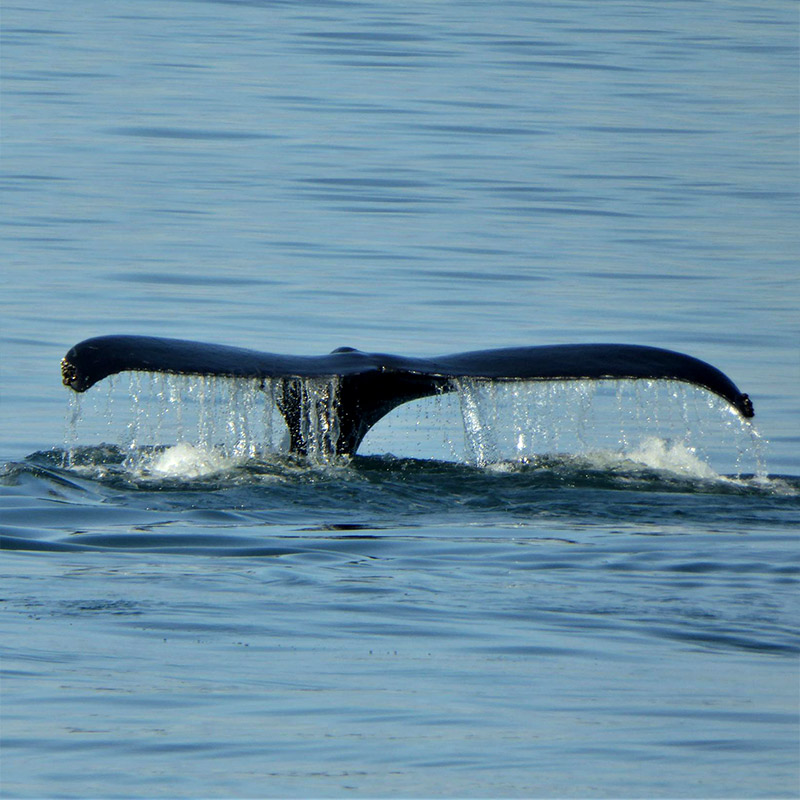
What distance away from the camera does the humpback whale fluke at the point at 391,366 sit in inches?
320

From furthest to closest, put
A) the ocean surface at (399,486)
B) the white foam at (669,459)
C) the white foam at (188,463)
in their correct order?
the white foam at (669,459), the white foam at (188,463), the ocean surface at (399,486)

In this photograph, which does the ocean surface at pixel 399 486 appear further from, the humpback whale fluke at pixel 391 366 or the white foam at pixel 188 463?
the humpback whale fluke at pixel 391 366

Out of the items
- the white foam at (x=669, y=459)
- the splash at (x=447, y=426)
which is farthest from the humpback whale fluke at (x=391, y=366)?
the white foam at (x=669, y=459)

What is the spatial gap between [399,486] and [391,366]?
67cm

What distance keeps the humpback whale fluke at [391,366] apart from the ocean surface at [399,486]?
0.59 feet

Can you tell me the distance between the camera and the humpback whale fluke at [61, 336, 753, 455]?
26.7 feet

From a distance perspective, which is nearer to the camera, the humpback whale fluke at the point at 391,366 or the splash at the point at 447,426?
the humpback whale fluke at the point at 391,366

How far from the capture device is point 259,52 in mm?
43094

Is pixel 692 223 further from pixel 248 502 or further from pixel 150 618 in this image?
pixel 150 618

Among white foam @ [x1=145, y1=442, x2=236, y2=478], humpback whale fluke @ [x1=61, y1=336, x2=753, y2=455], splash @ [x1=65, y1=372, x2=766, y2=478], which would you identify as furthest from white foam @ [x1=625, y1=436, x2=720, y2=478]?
white foam @ [x1=145, y1=442, x2=236, y2=478]

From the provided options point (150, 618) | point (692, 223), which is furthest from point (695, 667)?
point (692, 223)

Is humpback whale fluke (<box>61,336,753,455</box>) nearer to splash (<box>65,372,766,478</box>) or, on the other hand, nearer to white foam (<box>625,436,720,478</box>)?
splash (<box>65,372,766,478</box>)

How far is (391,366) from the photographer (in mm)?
8633

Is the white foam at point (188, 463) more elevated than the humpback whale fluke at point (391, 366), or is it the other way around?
the humpback whale fluke at point (391, 366)
